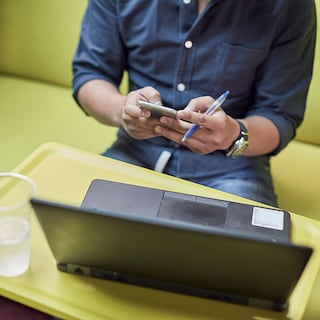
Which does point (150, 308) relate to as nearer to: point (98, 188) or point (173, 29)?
point (98, 188)

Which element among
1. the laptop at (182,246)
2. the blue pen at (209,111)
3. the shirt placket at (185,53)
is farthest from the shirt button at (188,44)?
the laptop at (182,246)

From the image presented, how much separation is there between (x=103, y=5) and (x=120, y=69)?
139 mm

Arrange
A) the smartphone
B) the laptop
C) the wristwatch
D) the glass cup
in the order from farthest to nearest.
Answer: the wristwatch < the smartphone < the glass cup < the laptop

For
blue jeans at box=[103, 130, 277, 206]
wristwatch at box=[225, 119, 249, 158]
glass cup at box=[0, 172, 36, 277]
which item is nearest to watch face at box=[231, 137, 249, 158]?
wristwatch at box=[225, 119, 249, 158]

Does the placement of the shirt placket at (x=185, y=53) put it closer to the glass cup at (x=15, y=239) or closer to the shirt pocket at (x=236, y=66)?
the shirt pocket at (x=236, y=66)

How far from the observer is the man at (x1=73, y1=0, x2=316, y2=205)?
3.66 feet

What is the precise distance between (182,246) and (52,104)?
1032mm

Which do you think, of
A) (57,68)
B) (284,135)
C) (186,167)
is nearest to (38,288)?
(186,167)

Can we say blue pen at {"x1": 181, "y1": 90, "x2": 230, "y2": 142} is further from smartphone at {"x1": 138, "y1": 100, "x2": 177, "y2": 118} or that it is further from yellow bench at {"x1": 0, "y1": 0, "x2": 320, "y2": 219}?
yellow bench at {"x1": 0, "y1": 0, "x2": 320, "y2": 219}

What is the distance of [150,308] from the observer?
738 millimetres

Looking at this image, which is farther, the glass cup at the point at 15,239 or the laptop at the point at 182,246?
the glass cup at the point at 15,239

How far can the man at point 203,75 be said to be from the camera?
3.66ft

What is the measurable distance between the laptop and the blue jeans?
352 mm

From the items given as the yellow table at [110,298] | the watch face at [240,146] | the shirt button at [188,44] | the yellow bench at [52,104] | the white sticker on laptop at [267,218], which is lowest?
the yellow bench at [52,104]
